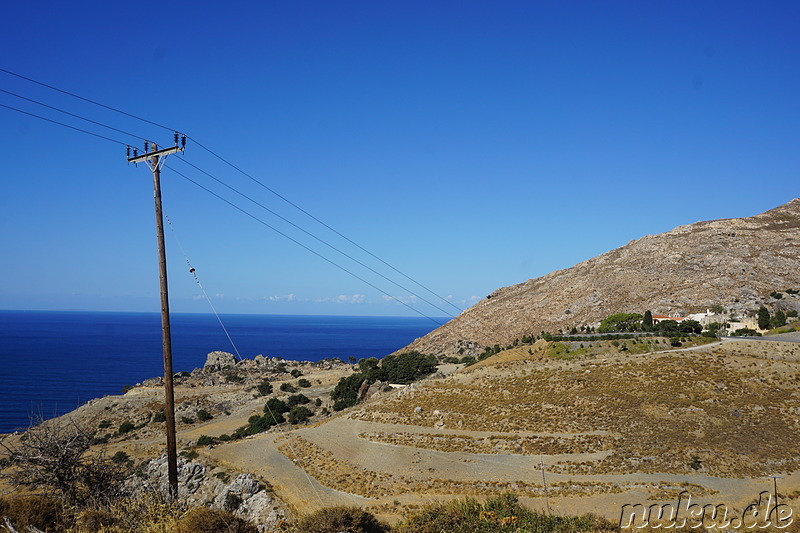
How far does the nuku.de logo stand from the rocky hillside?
47.1 metres

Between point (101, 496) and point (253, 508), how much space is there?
8524 mm

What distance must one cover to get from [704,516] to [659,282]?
62243mm

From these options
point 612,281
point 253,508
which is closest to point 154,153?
point 253,508

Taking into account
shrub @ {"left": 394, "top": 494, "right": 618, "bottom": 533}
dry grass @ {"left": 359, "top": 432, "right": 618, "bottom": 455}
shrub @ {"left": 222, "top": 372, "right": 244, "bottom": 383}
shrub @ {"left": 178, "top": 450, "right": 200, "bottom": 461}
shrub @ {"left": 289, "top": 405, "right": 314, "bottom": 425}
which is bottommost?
shrub @ {"left": 222, "top": 372, "right": 244, "bottom": 383}

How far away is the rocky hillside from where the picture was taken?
6588 centimetres

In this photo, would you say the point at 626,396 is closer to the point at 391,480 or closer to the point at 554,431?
the point at 554,431

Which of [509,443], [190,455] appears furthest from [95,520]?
[509,443]

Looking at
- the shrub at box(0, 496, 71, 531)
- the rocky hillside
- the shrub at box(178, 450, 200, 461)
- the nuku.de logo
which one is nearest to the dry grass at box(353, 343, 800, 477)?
the nuku.de logo

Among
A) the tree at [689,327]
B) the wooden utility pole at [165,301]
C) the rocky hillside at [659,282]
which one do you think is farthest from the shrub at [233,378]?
the wooden utility pole at [165,301]

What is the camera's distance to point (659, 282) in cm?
7269

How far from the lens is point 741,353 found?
119 feet

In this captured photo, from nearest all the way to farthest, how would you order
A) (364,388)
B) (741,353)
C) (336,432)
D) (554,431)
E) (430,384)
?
(554,431)
(336,432)
(741,353)
(430,384)
(364,388)

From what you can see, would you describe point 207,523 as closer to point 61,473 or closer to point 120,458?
point 61,473

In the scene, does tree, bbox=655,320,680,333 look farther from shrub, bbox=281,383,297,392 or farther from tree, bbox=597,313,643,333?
shrub, bbox=281,383,297,392
